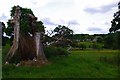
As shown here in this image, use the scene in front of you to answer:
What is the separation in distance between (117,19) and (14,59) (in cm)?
2791

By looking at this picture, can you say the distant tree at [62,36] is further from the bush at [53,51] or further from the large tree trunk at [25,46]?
the large tree trunk at [25,46]

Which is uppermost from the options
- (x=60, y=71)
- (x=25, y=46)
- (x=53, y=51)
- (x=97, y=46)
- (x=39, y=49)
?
(x=97, y=46)

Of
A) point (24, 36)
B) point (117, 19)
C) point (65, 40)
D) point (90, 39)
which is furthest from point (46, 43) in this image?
point (90, 39)

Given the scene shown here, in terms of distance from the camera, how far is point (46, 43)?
32719 mm

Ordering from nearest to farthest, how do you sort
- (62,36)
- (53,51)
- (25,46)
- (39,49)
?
(39,49)
(25,46)
(53,51)
(62,36)

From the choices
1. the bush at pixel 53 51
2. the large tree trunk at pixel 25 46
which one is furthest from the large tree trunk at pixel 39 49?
the bush at pixel 53 51

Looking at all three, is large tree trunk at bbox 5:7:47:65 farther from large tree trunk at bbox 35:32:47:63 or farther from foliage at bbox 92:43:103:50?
A: foliage at bbox 92:43:103:50

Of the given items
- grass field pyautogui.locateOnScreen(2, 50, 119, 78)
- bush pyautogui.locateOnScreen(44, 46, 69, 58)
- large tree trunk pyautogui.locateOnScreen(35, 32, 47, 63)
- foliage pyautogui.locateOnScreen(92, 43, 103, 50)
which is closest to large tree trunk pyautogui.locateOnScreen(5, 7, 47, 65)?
large tree trunk pyautogui.locateOnScreen(35, 32, 47, 63)

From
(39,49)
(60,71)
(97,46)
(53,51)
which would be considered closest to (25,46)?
(39,49)

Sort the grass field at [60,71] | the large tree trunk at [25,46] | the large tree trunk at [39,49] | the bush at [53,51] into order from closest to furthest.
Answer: the grass field at [60,71] → the large tree trunk at [25,46] → the large tree trunk at [39,49] → the bush at [53,51]

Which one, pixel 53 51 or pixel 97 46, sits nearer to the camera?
pixel 53 51

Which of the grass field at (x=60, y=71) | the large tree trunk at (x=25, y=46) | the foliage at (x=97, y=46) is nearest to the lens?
the grass field at (x=60, y=71)

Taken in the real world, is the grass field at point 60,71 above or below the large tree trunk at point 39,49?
below

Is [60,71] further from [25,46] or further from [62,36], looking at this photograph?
[62,36]
